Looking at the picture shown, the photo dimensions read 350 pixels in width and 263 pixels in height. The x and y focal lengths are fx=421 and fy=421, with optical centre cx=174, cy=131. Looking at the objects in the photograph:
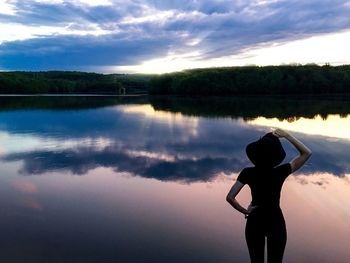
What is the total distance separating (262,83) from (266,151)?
369 feet

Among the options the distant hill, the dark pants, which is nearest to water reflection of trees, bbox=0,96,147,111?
the dark pants

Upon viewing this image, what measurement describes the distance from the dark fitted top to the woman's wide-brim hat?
0.08 metres

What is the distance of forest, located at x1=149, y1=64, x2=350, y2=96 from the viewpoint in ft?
355

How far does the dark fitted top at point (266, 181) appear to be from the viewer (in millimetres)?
3795

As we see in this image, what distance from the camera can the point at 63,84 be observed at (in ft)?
488

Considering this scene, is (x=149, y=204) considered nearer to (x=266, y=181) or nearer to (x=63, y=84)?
(x=266, y=181)

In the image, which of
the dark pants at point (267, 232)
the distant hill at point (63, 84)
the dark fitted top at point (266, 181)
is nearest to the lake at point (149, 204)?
the dark pants at point (267, 232)

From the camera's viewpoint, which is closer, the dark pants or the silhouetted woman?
the silhouetted woman

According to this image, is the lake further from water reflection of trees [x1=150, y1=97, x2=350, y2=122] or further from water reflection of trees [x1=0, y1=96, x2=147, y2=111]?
water reflection of trees [x1=0, y1=96, x2=147, y2=111]

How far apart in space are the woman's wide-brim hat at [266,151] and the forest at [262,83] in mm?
109719

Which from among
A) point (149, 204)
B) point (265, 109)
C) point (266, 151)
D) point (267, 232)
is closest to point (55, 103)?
point (265, 109)

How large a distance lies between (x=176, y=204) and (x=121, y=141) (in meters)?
12.3

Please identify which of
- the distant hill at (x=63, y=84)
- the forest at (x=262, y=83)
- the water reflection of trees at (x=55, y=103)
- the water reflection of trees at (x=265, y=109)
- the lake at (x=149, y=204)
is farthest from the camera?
the distant hill at (x=63, y=84)

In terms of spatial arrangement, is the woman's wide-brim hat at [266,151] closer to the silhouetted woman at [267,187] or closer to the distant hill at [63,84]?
the silhouetted woman at [267,187]
